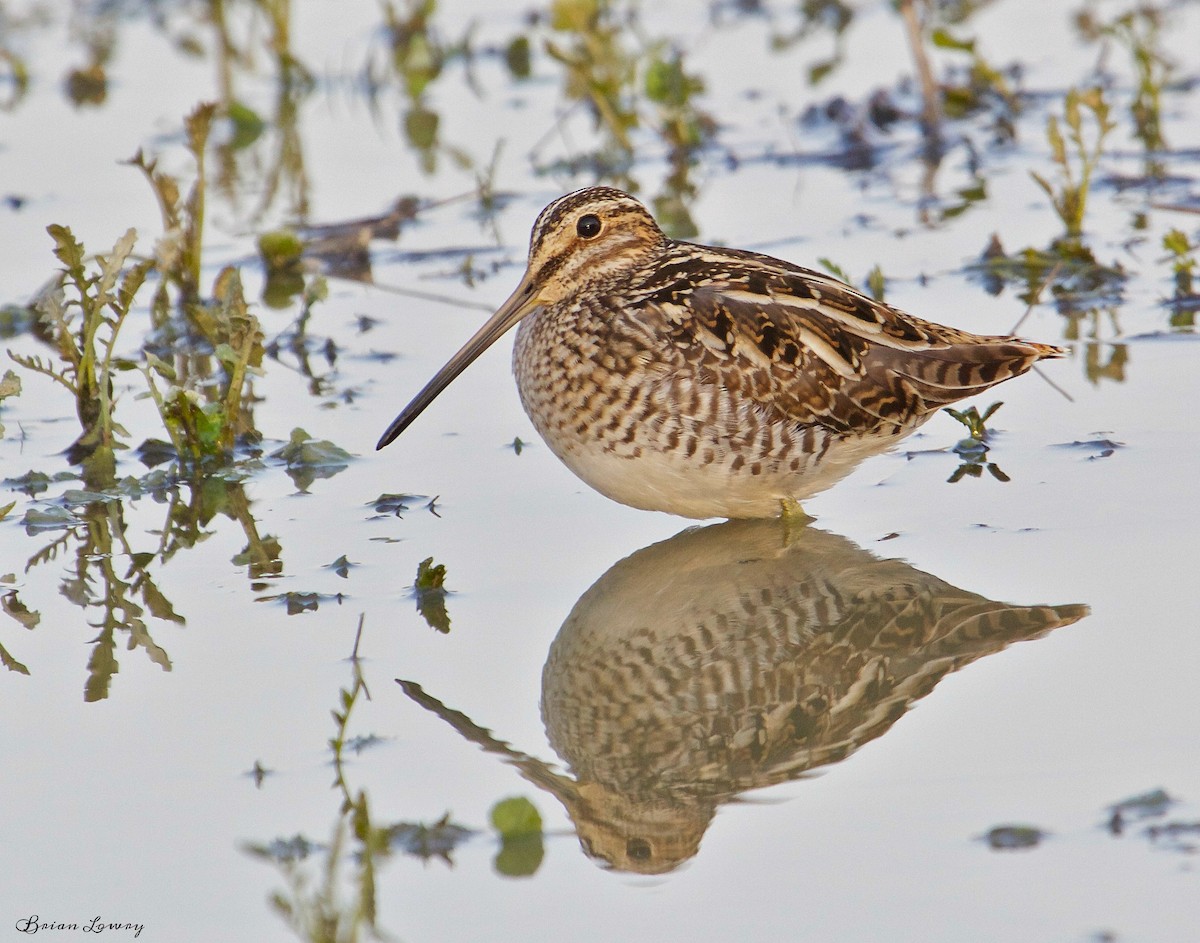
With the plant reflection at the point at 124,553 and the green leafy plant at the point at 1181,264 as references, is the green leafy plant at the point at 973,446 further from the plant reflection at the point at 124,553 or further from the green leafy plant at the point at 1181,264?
the plant reflection at the point at 124,553

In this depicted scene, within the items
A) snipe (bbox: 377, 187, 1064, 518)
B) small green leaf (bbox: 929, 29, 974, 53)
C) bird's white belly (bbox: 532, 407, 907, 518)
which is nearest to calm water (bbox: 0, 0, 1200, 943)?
bird's white belly (bbox: 532, 407, 907, 518)

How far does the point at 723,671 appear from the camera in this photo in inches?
180

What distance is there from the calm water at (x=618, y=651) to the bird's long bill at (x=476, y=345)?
219 mm

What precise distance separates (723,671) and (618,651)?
0.32 meters

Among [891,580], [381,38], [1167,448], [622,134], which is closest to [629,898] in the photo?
[891,580]

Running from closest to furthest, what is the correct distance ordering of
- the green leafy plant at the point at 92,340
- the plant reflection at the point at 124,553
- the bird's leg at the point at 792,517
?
the plant reflection at the point at 124,553
the bird's leg at the point at 792,517
the green leafy plant at the point at 92,340

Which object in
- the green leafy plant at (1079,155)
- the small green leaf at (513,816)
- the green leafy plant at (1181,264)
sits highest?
the green leafy plant at (1079,155)

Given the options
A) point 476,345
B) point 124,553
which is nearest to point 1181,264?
point 476,345

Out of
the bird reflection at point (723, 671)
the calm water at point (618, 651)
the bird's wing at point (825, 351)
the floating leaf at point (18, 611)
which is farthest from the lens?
the bird's wing at point (825, 351)

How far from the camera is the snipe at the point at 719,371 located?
5410 millimetres

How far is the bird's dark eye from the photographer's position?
5957 millimetres

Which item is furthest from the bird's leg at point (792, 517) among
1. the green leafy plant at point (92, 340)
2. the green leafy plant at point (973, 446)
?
the green leafy plant at point (92, 340)

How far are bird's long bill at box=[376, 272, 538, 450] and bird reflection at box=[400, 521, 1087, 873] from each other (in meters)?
0.98

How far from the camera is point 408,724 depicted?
4398 millimetres
